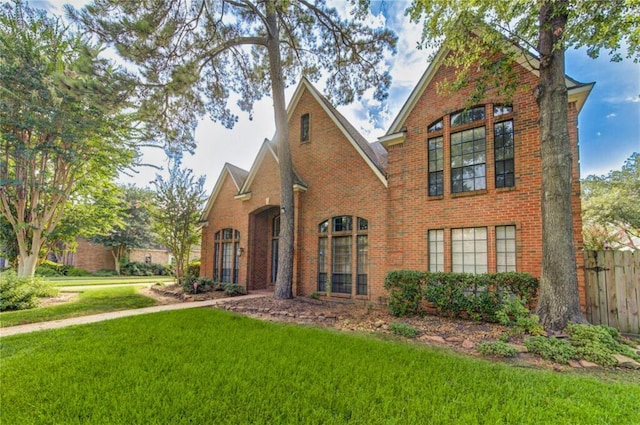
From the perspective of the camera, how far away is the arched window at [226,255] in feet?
46.8

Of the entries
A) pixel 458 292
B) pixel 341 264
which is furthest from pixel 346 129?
pixel 458 292

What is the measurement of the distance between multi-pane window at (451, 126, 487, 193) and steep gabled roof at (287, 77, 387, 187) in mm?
2301

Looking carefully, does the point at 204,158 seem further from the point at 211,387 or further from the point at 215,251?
the point at 211,387

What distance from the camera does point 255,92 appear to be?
13523 millimetres

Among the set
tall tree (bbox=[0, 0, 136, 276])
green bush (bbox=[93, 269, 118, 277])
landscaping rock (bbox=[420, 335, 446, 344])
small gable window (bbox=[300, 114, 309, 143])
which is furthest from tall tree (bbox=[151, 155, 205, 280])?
green bush (bbox=[93, 269, 118, 277])

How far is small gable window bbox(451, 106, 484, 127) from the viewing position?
28.1ft

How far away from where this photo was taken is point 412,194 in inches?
372

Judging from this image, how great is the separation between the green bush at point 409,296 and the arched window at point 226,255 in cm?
843

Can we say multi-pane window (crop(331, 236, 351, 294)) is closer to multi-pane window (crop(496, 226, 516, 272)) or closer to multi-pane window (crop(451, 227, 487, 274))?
multi-pane window (crop(451, 227, 487, 274))

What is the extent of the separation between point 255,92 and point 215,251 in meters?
8.35

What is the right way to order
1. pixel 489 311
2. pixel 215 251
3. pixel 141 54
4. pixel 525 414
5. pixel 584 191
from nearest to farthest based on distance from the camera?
pixel 525 414 < pixel 489 311 < pixel 141 54 < pixel 215 251 < pixel 584 191

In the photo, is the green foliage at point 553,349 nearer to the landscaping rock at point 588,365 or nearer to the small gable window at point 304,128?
the landscaping rock at point 588,365

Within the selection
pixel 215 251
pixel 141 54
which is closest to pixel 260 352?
pixel 141 54

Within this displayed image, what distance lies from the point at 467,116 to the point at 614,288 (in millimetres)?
5707
